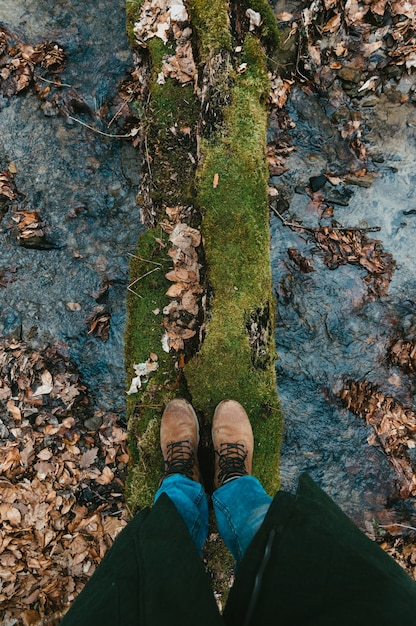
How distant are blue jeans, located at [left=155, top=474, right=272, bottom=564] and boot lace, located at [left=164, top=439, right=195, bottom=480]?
6 centimetres

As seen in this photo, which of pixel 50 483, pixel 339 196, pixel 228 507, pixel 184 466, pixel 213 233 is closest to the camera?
pixel 228 507

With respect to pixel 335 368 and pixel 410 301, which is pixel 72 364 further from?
pixel 410 301

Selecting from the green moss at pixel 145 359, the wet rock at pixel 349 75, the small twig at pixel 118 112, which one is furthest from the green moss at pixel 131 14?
the wet rock at pixel 349 75

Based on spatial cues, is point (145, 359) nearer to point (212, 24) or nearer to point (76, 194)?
point (76, 194)

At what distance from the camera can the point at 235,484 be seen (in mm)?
2783

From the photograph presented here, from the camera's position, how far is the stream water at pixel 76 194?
Answer: 3416mm

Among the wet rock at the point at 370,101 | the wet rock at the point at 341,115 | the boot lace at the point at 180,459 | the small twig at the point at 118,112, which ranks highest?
the wet rock at the point at 370,101

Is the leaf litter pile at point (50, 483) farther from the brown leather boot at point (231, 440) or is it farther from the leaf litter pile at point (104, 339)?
the brown leather boot at point (231, 440)

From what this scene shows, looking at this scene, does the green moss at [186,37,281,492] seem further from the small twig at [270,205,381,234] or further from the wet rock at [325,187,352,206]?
the wet rock at [325,187,352,206]

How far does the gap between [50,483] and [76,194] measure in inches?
93.3

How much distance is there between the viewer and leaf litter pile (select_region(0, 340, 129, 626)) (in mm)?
3064

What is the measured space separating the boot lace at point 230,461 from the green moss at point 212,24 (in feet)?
9.48

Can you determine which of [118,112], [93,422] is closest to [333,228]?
[118,112]

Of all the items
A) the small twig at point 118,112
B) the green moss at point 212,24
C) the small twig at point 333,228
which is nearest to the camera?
the green moss at point 212,24
